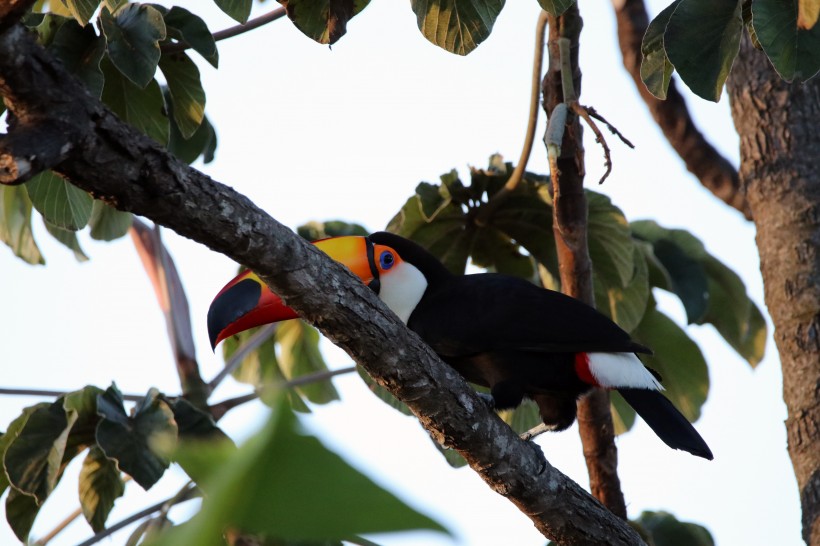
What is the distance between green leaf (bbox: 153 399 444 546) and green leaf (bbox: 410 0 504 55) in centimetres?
224

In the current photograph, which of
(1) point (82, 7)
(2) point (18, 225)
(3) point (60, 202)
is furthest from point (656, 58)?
(2) point (18, 225)

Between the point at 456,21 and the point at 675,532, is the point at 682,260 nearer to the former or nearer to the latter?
the point at 675,532

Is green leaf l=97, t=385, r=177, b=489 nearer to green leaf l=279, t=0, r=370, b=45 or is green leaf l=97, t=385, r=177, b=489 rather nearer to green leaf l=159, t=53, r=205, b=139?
green leaf l=159, t=53, r=205, b=139

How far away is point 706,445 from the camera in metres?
2.74

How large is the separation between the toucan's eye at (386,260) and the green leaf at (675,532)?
53.5 inches

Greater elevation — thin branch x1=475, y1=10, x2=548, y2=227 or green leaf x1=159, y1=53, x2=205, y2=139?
thin branch x1=475, y1=10, x2=548, y2=227

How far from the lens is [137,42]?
8.37 feet

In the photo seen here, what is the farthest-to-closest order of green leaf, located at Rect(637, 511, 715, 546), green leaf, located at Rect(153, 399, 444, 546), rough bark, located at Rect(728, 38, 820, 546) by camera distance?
green leaf, located at Rect(637, 511, 715, 546)
rough bark, located at Rect(728, 38, 820, 546)
green leaf, located at Rect(153, 399, 444, 546)

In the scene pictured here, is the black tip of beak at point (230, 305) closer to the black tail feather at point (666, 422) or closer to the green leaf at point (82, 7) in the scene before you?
the green leaf at point (82, 7)

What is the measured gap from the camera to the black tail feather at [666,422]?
2711 millimetres

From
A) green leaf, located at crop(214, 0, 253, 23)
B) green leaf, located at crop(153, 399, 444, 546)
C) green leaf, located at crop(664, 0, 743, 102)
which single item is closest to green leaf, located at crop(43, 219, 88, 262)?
green leaf, located at crop(214, 0, 253, 23)

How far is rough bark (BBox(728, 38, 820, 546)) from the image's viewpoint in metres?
3.20

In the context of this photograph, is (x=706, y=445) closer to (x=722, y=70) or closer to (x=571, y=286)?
(x=571, y=286)

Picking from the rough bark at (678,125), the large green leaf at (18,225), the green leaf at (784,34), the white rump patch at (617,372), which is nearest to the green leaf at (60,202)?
the large green leaf at (18,225)
